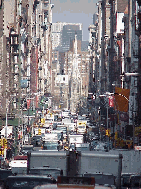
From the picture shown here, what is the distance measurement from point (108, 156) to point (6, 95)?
56.6 m

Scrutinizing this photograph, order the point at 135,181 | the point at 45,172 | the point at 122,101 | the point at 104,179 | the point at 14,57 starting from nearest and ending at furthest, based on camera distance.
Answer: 1. the point at 104,179
2. the point at 135,181
3. the point at 45,172
4. the point at 122,101
5. the point at 14,57

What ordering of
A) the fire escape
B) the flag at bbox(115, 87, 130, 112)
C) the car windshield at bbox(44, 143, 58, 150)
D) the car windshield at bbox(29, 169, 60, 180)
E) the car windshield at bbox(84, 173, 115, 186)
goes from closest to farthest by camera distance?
the car windshield at bbox(84, 173, 115, 186) → the car windshield at bbox(29, 169, 60, 180) → the car windshield at bbox(44, 143, 58, 150) → the flag at bbox(115, 87, 130, 112) → the fire escape

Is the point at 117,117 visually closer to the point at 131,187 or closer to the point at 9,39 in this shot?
the point at 9,39

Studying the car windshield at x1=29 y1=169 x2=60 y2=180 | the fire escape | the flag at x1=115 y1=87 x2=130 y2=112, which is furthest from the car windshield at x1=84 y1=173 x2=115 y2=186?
the fire escape

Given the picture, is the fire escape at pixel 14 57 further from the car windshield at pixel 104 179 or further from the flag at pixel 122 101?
the car windshield at pixel 104 179

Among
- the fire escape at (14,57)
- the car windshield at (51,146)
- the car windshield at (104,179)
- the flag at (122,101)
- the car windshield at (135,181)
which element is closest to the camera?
the car windshield at (104,179)

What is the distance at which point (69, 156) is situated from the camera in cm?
2767

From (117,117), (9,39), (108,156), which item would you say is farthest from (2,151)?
(9,39)

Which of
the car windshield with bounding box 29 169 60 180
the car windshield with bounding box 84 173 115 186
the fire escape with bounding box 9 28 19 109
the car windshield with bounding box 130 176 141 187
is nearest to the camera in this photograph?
the car windshield with bounding box 84 173 115 186

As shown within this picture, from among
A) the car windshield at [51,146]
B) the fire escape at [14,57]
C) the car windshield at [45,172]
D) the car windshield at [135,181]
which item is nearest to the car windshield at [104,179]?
the car windshield at [135,181]

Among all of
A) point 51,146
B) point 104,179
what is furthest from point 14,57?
point 104,179

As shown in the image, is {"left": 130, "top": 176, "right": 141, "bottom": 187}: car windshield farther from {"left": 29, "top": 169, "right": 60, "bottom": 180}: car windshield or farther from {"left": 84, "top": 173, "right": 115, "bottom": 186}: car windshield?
{"left": 29, "top": 169, "right": 60, "bottom": 180}: car windshield

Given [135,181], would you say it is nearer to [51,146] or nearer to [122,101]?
[51,146]

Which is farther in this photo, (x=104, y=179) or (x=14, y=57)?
(x=14, y=57)
